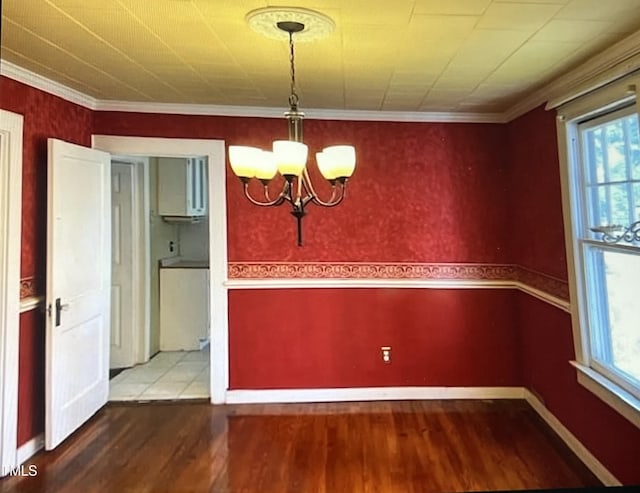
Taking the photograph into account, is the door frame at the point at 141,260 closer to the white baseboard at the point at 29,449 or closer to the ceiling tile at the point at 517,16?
the white baseboard at the point at 29,449

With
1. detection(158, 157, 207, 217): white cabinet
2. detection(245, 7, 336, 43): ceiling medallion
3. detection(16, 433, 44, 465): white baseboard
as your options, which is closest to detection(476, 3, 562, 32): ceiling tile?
detection(245, 7, 336, 43): ceiling medallion

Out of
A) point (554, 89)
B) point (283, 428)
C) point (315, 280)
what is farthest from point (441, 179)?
point (283, 428)

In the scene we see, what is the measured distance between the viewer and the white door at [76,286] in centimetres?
285

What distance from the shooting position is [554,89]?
286cm

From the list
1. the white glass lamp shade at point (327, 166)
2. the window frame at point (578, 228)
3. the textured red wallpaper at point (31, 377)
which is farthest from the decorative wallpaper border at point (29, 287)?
the window frame at point (578, 228)

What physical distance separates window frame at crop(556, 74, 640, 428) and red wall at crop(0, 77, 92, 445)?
10.4 feet

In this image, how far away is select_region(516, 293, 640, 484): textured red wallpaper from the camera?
2.30 m

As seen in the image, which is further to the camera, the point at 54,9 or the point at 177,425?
the point at 177,425

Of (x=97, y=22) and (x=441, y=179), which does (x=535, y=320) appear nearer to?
(x=441, y=179)

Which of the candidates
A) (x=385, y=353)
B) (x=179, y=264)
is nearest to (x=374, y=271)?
(x=385, y=353)

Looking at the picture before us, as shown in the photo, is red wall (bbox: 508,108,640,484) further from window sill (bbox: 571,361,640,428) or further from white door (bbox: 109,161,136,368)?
white door (bbox: 109,161,136,368)

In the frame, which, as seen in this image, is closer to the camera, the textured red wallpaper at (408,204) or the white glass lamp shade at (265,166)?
the white glass lamp shade at (265,166)

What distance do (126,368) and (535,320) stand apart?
3.64 m

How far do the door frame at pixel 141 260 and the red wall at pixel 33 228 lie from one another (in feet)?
4.90
